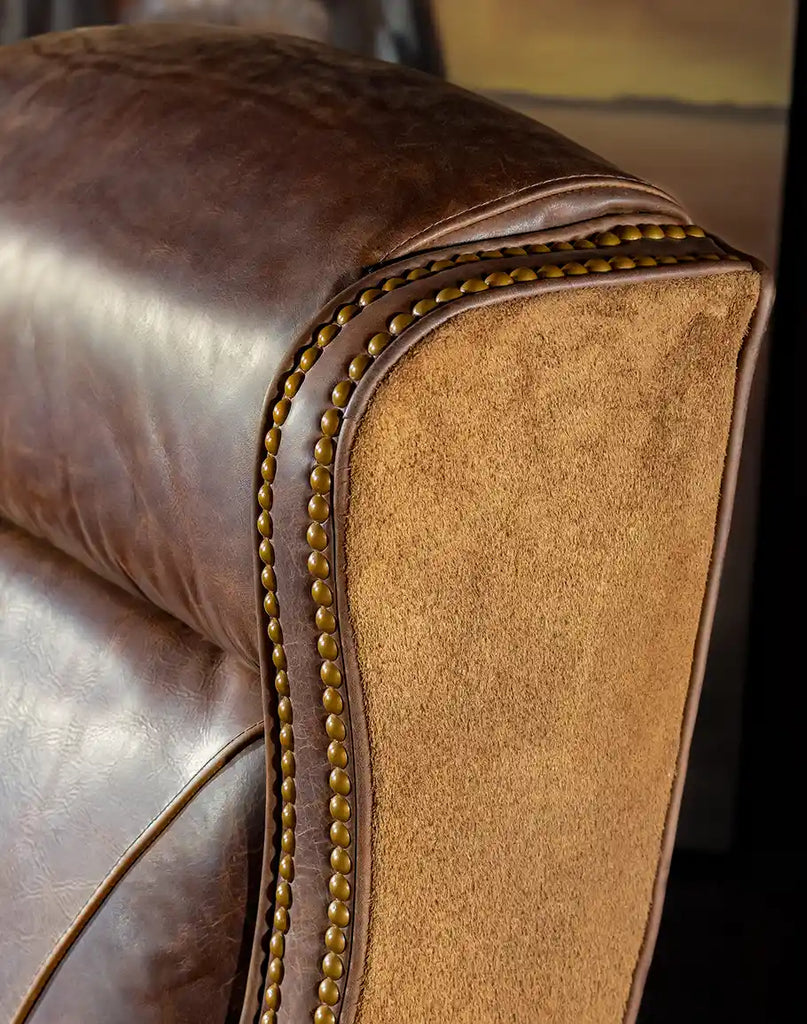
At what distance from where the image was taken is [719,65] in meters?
0.82

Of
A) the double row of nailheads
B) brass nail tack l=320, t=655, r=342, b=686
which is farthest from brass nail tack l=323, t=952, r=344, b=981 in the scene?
brass nail tack l=320, t=655, r=342, b=686

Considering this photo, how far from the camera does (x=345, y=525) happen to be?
0.34m

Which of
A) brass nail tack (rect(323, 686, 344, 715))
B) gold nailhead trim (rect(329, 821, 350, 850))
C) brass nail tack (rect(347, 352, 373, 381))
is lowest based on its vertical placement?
gold nailhead trim (rect(329, 821, 350, 850))

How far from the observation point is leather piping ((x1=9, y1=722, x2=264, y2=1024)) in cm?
45

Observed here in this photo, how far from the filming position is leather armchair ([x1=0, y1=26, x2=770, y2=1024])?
0.35 meters

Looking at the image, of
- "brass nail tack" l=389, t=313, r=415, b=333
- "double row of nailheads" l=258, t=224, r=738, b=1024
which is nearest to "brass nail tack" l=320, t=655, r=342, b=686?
"double row of nailheads" l=258, t=224, r=738, b=1024

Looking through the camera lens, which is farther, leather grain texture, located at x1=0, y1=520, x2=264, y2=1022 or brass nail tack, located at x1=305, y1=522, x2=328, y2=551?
leather grain texture, located at x1=0, y1=520, x2=264, y2=1022

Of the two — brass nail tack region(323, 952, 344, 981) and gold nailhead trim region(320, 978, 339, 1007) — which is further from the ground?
brass nail tack region(323, 952, 344, 981)

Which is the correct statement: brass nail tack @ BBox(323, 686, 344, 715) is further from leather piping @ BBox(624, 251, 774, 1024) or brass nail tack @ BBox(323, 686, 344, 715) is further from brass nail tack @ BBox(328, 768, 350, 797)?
leather piping @ BBox(624, 251, 774, 1024)

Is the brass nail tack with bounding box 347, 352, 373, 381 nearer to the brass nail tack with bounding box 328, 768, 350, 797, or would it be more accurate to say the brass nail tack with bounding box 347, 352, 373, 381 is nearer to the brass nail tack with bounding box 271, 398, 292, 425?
the brass nail tack with bounding box 271, 398, 292, 425

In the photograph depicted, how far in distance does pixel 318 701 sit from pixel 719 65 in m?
0.63

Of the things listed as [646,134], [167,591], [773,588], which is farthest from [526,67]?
[167,591]

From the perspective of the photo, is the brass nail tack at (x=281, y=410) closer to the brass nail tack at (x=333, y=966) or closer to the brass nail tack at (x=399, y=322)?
the brass nail tack at (x=399, y=322)

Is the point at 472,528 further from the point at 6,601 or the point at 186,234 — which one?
the point at 6,601
